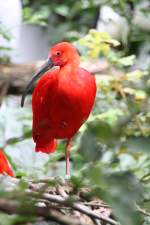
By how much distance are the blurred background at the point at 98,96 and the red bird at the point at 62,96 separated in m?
0.16

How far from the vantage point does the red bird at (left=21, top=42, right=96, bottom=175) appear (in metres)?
2.77

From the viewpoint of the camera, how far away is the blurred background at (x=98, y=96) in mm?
1036

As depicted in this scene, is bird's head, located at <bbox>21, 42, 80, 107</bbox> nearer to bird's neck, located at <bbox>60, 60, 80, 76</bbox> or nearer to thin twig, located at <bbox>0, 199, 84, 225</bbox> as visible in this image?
bird's neck, located at <bbox>60, 60, 80, 76</bbox>

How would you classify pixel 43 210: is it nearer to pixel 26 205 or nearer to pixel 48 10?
pixel 26 205

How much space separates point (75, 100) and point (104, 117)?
0.77m

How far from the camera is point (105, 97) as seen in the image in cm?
414

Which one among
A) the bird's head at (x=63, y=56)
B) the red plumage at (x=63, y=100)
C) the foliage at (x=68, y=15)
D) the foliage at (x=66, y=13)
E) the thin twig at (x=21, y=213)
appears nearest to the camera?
the thin twig at (x=21, y=213)

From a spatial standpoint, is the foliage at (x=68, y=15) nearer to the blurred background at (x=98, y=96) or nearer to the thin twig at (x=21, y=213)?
the blurred background at (x=98, y=96)

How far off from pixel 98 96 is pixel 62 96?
1.46 m

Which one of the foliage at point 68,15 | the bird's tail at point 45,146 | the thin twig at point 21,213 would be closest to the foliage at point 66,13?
the foliage at point 68,15

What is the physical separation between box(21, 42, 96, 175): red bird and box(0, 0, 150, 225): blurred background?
16cm

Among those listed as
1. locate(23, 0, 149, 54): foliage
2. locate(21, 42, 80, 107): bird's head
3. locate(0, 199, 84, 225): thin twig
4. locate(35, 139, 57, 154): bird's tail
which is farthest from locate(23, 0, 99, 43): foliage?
locate(0, 199, 84, 225): thin twig

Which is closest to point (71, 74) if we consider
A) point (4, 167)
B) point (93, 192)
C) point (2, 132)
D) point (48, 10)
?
point (4, 167)

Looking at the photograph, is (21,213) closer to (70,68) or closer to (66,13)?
(70,68)
